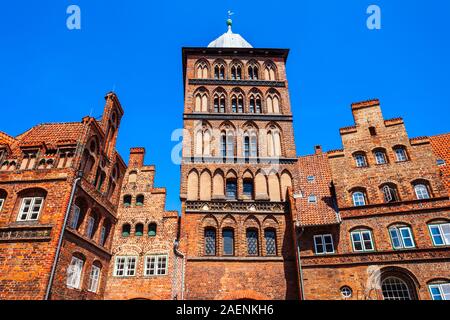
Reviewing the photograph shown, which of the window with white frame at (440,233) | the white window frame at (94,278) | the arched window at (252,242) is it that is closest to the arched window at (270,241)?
the arched window at (252,242)

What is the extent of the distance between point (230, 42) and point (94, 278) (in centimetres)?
2319

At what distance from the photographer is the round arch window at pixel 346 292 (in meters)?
15.7

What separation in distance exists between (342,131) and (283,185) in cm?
509

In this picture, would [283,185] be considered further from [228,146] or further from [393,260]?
[393,260]

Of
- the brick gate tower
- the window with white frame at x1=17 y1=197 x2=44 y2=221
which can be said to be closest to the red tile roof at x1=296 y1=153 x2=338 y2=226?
the brick gate tower

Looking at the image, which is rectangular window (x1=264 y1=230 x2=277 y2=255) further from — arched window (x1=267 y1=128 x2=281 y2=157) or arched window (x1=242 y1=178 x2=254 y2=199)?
arched window (x1=267 y1=128 x2=281 y2=157)

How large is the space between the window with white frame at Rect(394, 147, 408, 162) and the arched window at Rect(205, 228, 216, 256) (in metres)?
11.8

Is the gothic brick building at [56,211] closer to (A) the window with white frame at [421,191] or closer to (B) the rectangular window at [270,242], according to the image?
(B) the rectangular window at [270,242]

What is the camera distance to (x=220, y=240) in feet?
61.8

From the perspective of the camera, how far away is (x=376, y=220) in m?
17.0

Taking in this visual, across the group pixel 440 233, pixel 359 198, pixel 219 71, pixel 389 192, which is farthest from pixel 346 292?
pixel 219 71

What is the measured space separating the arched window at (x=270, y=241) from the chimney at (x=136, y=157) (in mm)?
9762

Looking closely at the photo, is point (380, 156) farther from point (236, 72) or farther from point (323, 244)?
point (236, 72)
